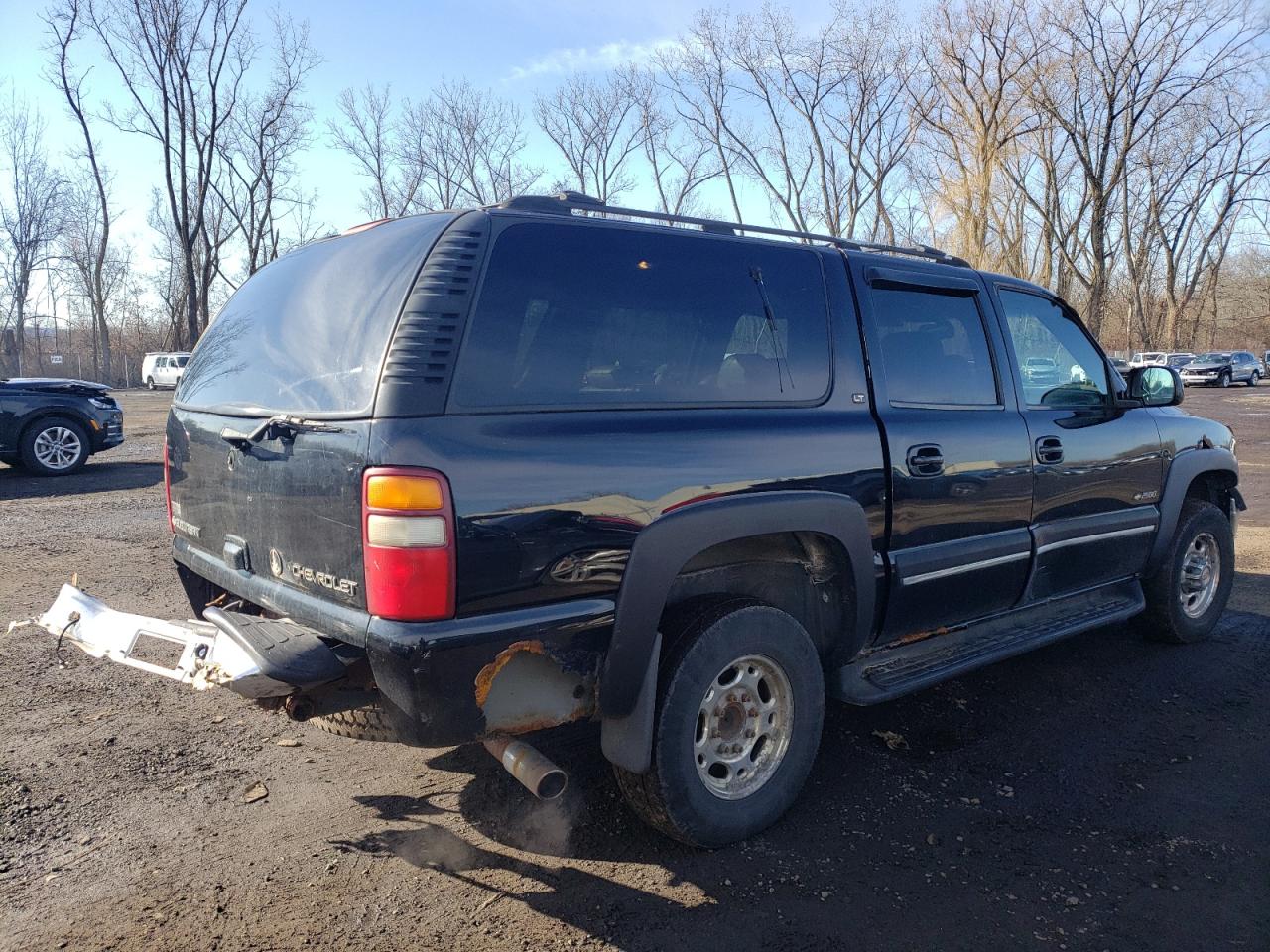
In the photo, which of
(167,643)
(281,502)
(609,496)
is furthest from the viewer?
(167,643)

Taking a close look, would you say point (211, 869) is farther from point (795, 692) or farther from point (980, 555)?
point (980, 555)

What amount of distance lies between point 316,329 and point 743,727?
6.32 ft

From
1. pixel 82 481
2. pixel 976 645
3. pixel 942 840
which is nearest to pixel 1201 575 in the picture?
pixel 976 645

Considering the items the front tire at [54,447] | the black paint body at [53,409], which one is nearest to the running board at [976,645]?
the black paint body at [53,409]

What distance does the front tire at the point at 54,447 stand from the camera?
1112cm

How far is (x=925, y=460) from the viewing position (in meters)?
3.52

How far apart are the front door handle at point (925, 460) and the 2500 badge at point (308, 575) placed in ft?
6.85

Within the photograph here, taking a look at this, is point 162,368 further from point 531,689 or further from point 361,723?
point 531,689

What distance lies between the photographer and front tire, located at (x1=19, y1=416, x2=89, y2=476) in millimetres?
11117

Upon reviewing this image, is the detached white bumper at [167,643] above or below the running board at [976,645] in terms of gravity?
above

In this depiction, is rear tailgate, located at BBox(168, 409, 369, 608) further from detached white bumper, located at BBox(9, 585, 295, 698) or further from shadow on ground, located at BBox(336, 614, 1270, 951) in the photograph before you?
shadow on ground, located at BBox(336, 614, 1270, 951)

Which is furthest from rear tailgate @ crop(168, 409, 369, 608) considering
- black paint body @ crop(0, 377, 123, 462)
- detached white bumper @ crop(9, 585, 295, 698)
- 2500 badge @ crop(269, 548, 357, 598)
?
black paint body @ crop(0, 377, 123, 462)

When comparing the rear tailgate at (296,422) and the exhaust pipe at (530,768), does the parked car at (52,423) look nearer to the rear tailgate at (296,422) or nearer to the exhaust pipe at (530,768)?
the rear tailgate at (296,422)

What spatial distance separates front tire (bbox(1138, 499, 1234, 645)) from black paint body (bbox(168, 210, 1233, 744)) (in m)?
1.12
